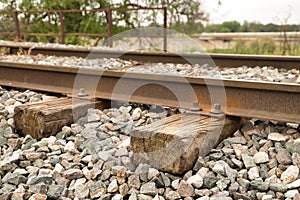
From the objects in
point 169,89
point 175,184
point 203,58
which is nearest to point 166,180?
point 175,184

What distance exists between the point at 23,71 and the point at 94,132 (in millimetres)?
1796

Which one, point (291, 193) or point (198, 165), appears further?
point (198, 165)

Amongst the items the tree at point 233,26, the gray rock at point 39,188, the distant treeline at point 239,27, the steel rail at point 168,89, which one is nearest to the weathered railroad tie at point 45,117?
the steel rail at point 168,89

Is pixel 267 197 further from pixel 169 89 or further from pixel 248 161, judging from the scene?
pixel 169 89

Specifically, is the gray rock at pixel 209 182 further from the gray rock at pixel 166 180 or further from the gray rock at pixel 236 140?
the gray rock at pixel 236 140

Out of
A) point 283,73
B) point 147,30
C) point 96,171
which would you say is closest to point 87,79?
point 96,171

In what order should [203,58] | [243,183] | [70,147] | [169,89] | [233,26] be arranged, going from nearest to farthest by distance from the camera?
[243,183] < [70,147] < [169,89] < [203,58] < [233,26]

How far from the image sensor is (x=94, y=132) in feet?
9.22

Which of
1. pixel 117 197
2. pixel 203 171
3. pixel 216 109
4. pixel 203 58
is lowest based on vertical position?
pixel 117 197

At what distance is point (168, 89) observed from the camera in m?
3.14

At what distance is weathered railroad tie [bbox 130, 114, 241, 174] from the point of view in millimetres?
2246

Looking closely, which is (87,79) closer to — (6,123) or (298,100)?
(6,123)

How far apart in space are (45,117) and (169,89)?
0.97 metres

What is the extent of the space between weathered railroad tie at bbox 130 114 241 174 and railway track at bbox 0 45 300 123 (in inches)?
14.3
